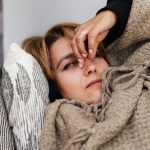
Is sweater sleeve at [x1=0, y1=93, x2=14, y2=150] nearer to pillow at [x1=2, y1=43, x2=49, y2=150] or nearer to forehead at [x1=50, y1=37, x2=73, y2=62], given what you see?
pillow at [x1=2, y1=43, x2=49, y2=150]

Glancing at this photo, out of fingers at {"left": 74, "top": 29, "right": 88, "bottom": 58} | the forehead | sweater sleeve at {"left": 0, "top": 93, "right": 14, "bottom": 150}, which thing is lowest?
sweater sleeve at {"left": 0, "top": 93, "right": 14, "bottom": 150}

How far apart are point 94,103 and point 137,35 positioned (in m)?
0.26

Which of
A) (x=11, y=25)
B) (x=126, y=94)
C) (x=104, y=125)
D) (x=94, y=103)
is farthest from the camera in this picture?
(x=11, y=25)

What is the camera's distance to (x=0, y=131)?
3.27ft

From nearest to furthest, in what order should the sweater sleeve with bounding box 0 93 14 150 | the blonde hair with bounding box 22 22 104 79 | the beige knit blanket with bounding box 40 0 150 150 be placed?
the beige knit blanket with bounding box 40 0 150 150 → the sweater sleeve with bounding box 0 93 14 150 → the blonde hair with bounding box 22 22 104 79

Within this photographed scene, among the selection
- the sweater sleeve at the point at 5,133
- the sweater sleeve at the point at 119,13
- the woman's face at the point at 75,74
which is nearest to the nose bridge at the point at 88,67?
the woman's face at the point at 75,74

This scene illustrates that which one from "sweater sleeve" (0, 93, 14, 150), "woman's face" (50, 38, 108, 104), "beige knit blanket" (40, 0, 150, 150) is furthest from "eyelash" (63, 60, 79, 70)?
"sweater sleeve" (0, 93, 14, 150)

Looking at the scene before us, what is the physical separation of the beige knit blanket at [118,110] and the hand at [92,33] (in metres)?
0.09

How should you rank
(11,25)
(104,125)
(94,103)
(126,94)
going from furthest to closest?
1. (11,25)
2. (94,103)
3. (126,94)
4. (104,125)

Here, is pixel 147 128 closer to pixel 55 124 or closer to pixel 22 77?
pixel 55 124

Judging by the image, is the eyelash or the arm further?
the eyelash

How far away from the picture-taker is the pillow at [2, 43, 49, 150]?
1.03 meters

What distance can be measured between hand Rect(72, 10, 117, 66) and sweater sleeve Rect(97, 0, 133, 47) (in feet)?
0.05

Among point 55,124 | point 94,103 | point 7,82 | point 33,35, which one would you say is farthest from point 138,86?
point 33,35
